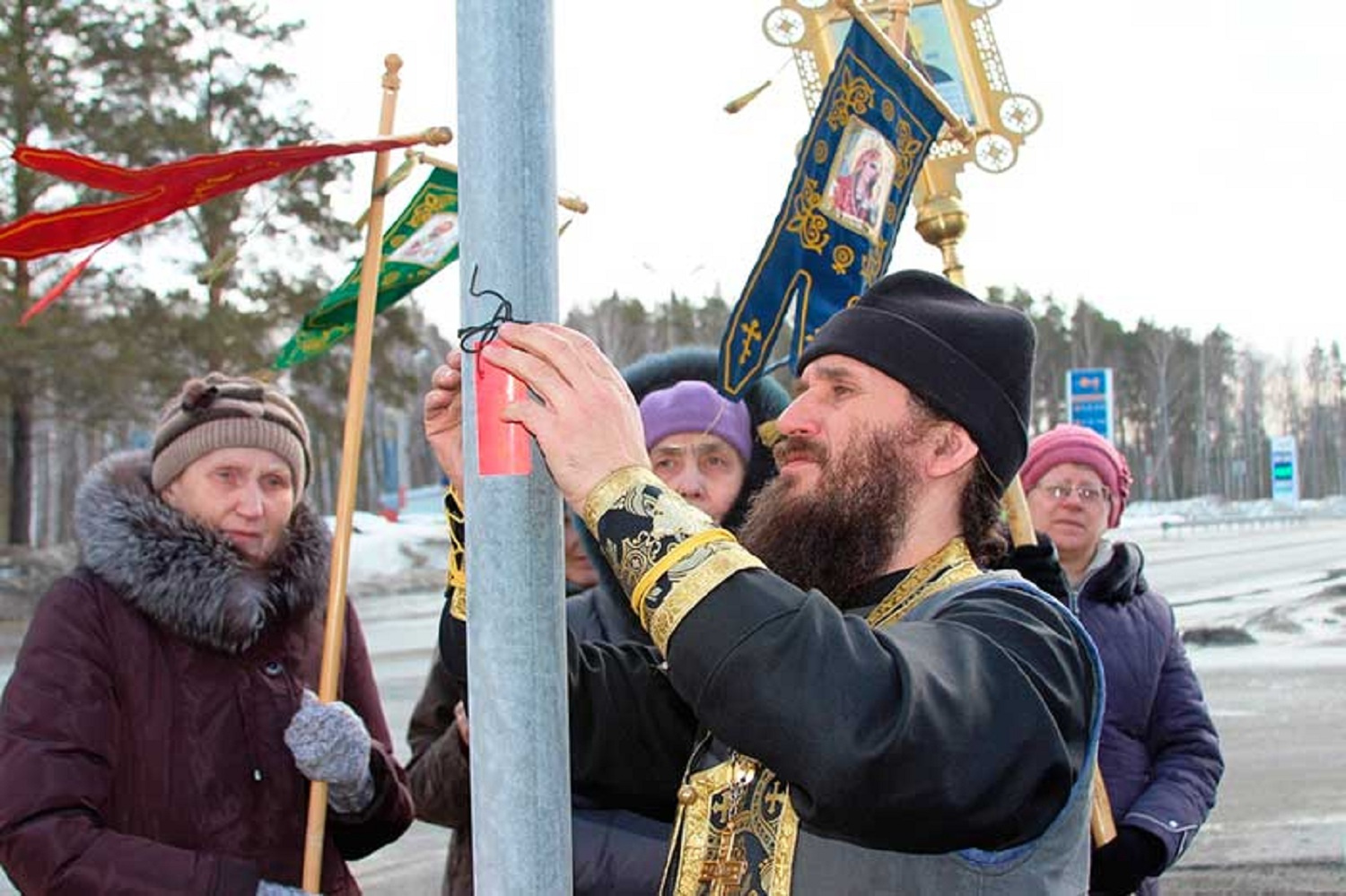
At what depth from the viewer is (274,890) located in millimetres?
A: 2676

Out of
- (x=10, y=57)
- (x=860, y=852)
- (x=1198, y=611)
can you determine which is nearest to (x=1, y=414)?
(x=10, y=57)

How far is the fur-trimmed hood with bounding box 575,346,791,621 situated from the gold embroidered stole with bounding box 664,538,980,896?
1446 millimetres

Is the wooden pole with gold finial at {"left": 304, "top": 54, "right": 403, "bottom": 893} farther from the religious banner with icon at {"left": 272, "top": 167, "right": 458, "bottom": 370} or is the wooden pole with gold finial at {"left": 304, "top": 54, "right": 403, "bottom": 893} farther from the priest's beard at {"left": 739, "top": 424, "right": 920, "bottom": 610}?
the priest's beard at {"left": 739, "top": 424, "right": 920, "bottom": 610}

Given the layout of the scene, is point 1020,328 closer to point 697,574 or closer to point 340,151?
point 697,574

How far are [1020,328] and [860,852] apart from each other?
79 centimetres

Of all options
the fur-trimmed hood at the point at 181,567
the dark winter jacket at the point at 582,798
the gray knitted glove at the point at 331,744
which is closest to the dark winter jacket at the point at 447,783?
the dark winter jacket at the point at 582,798

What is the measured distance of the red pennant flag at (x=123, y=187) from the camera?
6.37 feet

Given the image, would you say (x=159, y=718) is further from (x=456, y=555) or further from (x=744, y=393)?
(x=744, y=393)

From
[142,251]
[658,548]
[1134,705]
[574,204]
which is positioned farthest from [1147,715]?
[142,251]

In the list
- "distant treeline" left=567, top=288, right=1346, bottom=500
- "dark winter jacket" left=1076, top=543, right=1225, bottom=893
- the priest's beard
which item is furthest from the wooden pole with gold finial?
"distant treeline" left=567, top=288, right=1346, bottom=500

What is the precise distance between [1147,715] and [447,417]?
2.45m

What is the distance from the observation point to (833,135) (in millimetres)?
2709

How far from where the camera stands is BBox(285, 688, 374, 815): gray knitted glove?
2.83 metres

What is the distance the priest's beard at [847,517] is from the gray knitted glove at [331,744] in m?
1.34
